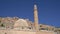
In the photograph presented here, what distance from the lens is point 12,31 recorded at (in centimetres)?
1753

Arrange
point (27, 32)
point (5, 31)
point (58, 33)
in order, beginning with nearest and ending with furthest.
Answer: point (5, 31), point (27, 32), point (58, 33)

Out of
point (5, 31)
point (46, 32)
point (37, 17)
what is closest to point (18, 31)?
point (5, 31)

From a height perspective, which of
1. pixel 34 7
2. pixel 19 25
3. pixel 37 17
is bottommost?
pixel 19 25

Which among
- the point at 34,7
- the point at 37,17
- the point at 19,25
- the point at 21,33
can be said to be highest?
the point at 34,7

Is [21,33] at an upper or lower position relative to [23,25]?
lower

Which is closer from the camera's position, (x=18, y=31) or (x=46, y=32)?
(x=18, y=31)

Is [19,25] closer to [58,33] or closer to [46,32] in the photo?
[46,32]

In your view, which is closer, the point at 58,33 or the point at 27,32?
the point at 27,32

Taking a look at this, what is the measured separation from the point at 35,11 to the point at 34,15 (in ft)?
2.17

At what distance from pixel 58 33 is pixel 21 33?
23.0ft

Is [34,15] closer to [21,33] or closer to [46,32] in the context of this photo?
[46,32]

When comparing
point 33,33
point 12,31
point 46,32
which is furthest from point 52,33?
point 12,31

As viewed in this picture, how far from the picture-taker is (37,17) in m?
23.2

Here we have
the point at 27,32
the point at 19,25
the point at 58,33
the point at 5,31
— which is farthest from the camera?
the point at 58,33
